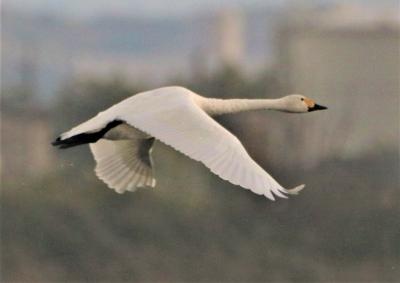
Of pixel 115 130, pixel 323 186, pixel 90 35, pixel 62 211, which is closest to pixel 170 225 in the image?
pixel 62 211

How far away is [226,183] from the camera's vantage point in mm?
10656

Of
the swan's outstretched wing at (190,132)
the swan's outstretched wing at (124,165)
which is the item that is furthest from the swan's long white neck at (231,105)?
the swan's outstretched wing at (124,165)

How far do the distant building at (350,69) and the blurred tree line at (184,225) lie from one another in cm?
51

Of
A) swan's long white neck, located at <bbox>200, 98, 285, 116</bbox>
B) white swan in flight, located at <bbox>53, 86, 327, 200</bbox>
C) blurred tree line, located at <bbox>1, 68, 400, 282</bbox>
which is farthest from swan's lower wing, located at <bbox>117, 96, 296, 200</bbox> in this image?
blurred tree line, located at <bbox>1, 68, 400, 282</bbox>

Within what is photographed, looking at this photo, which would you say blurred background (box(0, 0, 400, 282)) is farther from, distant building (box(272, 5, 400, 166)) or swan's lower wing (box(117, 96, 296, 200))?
swan's lower wing (box(117, 96, 296, 200))

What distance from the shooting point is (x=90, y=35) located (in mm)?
15047

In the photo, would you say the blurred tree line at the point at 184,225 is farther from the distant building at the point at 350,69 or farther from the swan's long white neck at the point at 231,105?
the swan's long white neck at the point at 231,105

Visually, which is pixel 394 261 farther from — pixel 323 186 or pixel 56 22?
pixel 56 22

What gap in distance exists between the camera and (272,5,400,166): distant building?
11.1 metres

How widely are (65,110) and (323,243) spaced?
2053mm

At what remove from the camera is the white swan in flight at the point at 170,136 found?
4688mm

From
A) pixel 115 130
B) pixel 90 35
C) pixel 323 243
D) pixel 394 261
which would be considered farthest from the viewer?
pixel 90 35

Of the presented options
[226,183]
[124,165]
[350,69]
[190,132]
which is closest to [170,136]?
[190,132]

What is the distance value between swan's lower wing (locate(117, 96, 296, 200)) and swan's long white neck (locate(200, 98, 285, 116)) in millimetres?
139
